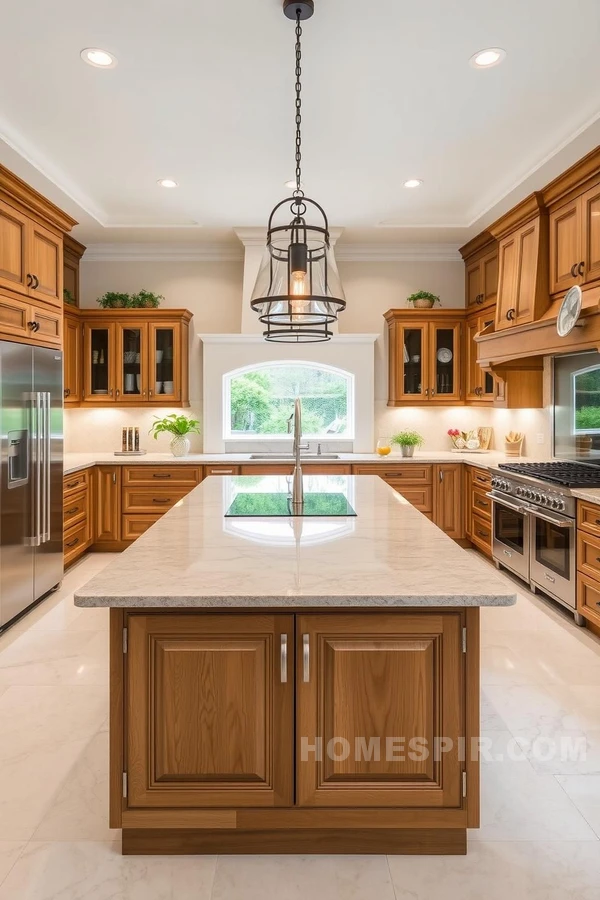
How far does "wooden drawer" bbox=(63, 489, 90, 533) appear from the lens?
491 centimetres

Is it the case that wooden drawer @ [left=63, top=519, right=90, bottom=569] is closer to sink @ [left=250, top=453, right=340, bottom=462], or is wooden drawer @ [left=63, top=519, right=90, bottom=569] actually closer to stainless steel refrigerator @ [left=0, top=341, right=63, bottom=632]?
stainless steel refrigerator @ [left=0, top=341, right=63, bottom=632]

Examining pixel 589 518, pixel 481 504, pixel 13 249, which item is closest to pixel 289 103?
pixel 13 249

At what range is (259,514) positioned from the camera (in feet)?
8.93

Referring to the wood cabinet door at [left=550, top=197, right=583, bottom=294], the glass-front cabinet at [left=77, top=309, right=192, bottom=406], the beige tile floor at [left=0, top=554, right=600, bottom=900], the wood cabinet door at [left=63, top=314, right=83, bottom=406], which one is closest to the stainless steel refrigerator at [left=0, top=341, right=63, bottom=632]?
the beige tile floor at [left=0, top=554, right=600, bottom=900]

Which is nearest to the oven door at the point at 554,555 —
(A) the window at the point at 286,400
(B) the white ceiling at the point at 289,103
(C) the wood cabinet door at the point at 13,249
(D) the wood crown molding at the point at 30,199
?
(B) the white ceiling at the point at 289,103

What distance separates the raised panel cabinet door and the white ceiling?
32 cm

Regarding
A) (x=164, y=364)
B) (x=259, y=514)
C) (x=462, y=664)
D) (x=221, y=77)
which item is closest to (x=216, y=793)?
(x=462, y=664)

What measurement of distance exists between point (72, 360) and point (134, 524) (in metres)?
1.62

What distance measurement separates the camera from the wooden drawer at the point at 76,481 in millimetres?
4853

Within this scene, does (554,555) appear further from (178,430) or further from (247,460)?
(178,430)

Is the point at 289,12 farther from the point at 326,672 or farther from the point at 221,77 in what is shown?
the point at 326,672

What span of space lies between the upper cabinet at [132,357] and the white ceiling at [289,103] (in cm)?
105

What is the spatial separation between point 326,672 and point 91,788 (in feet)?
3.56

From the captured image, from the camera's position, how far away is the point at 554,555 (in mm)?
3986
